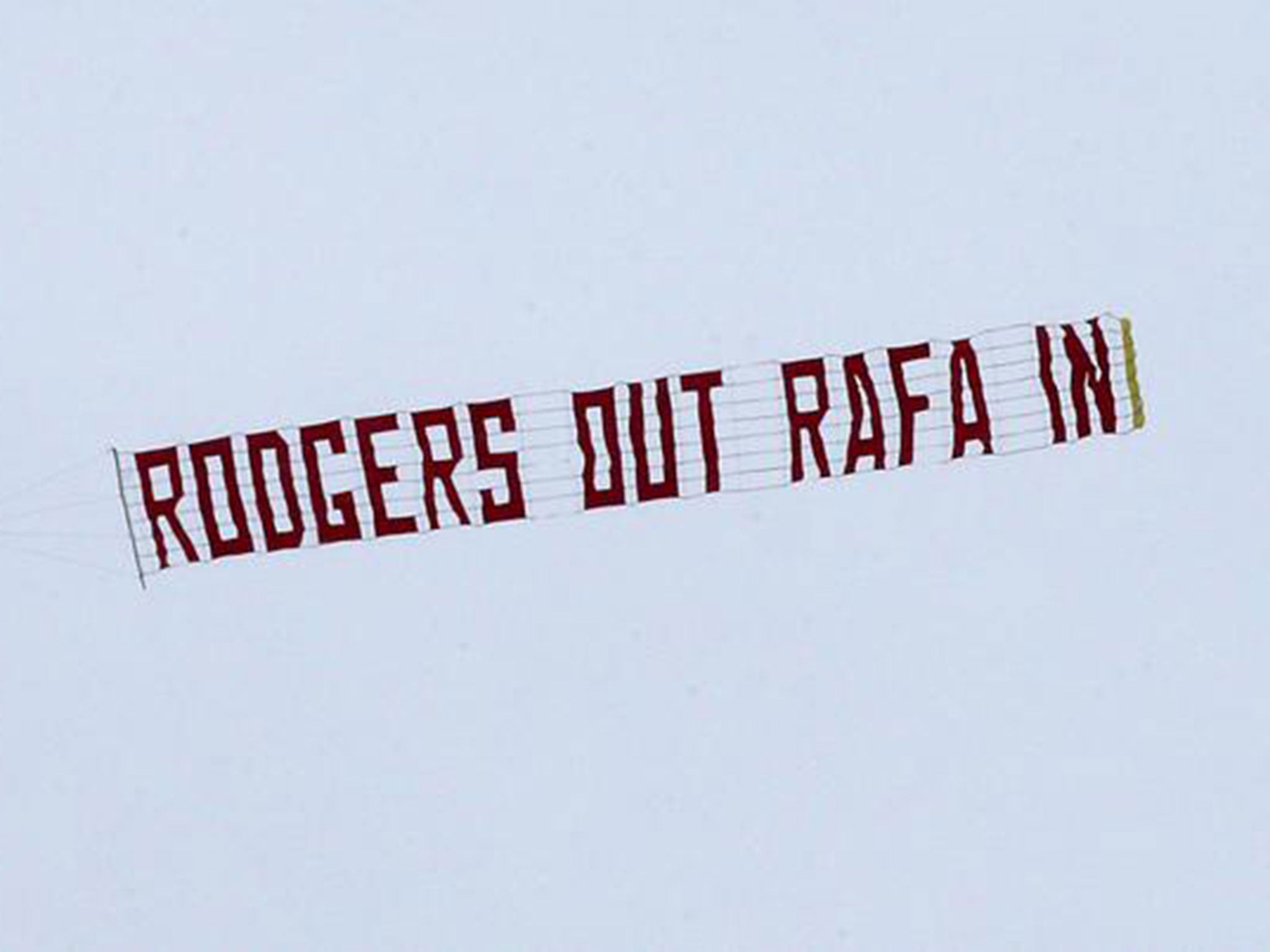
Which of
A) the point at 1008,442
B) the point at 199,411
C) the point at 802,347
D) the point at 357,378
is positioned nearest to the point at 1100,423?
the point at 1008,442

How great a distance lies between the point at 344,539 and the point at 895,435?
1.43 feet

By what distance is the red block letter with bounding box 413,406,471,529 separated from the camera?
1.52m

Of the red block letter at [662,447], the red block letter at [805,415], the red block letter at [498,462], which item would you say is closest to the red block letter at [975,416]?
the red block letter at [805,415]

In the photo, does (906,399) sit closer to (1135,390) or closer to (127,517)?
(1135,390)

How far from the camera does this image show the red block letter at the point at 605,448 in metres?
1.53

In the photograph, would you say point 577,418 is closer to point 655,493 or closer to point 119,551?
point 655,493

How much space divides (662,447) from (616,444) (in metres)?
0.04

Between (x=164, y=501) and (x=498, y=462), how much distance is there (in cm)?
26

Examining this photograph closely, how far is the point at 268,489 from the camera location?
1527 mm

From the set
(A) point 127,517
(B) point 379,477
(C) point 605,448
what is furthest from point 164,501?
(C) point 605,448

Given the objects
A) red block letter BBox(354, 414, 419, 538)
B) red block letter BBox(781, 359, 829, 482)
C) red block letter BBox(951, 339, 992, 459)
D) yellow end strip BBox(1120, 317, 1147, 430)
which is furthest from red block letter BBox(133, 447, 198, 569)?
yellow end strip BBox(1120, 317, 1147, 430)

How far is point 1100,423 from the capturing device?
157cm

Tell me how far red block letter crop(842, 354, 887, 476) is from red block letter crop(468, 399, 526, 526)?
0.85 feet

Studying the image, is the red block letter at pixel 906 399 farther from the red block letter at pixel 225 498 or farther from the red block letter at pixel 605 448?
the red block letter at pixel 225 498
